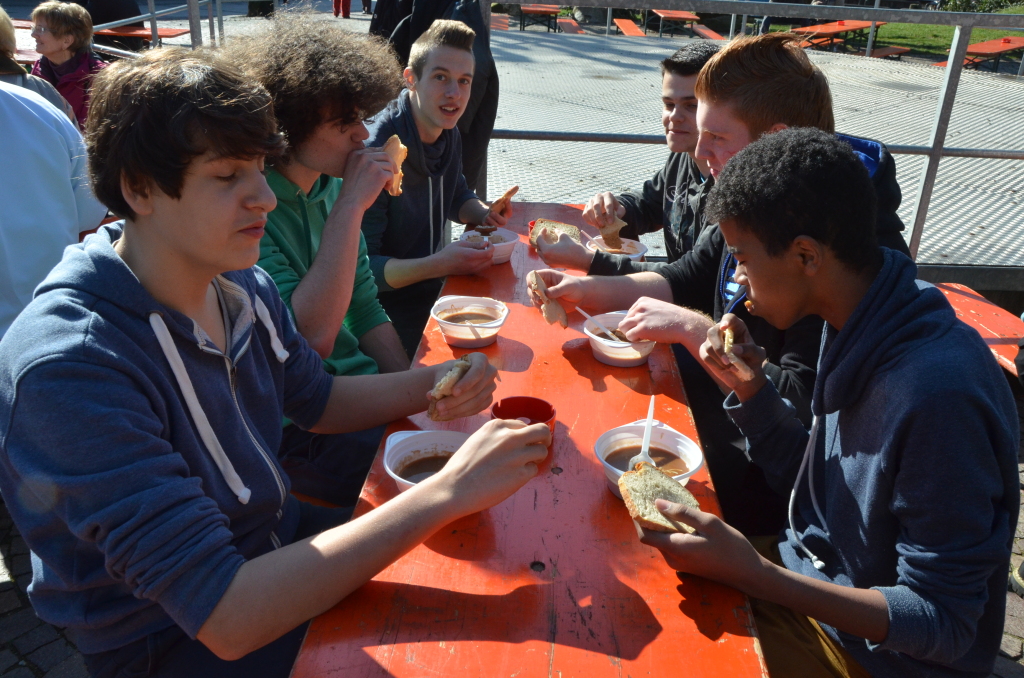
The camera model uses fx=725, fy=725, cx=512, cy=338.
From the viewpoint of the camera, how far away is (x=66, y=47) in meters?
6.11

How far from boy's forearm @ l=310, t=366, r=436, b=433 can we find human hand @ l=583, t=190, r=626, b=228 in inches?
68.8

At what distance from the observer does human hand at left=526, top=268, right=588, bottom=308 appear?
2551mm

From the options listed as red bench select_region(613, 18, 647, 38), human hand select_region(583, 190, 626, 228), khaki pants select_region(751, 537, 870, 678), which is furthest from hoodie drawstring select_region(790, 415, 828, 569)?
red bench select_region(613, 18, 647, 38)

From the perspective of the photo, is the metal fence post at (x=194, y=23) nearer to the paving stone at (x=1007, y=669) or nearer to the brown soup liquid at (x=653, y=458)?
the brown soup liquid at (x=653, y=458)

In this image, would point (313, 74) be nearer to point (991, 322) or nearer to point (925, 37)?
point (991, 322)

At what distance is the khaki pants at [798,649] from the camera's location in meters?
1.60

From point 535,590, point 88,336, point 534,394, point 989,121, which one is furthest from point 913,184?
point 88,336

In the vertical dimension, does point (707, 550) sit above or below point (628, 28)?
below

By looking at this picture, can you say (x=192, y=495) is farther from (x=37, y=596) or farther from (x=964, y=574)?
(x=964, y=574)

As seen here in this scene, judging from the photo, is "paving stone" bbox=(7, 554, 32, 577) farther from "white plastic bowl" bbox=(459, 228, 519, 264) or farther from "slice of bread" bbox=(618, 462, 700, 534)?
"slice of bread" bbox=(618, 462, 700, 534)

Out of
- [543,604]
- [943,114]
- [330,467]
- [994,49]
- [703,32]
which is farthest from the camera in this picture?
[703,32]

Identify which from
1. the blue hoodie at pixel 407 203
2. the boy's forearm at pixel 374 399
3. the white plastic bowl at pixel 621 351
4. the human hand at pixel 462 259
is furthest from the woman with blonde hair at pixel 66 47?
the white plastic bowl at pixel 621 351

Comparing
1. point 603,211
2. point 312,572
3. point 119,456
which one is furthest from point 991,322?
point 119,456

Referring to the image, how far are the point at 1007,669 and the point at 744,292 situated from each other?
1700 mm
